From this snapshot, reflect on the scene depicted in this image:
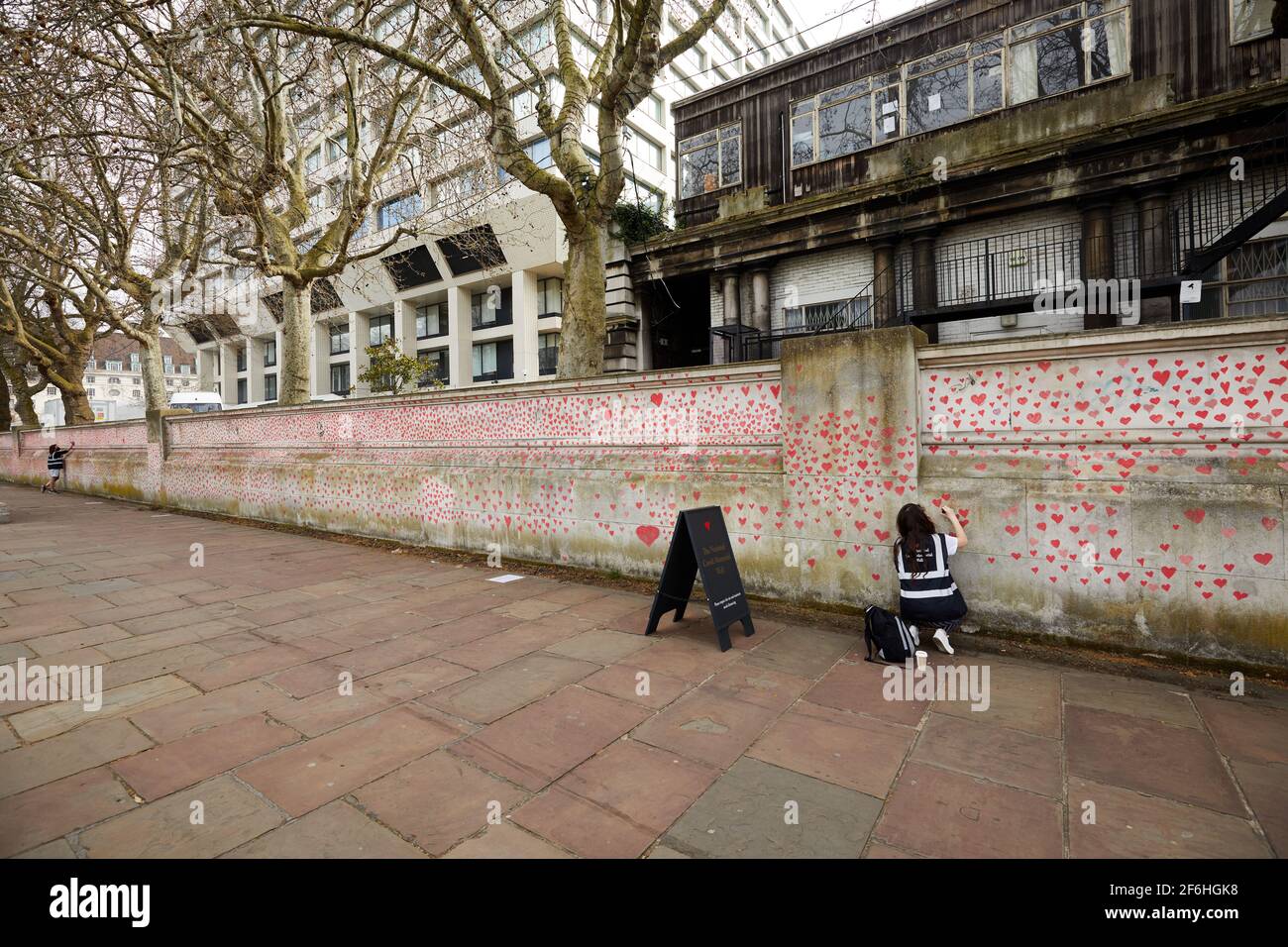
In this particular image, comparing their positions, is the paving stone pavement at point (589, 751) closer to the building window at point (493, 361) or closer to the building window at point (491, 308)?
the building window at point (493, 361)

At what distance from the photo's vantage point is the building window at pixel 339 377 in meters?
41.6

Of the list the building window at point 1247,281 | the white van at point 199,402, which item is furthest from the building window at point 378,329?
the building window at point 1247,281

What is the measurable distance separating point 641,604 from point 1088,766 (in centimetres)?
395

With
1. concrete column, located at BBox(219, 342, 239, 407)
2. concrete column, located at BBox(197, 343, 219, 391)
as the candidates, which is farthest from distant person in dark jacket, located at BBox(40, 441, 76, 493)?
concrete column, located at BBox(197, 343, 219, 391)

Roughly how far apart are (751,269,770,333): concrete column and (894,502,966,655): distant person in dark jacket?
38.6 ft

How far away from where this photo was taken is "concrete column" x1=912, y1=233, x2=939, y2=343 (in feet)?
43.3

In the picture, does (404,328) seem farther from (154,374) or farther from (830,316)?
(830,316)

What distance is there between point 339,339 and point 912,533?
45.0m

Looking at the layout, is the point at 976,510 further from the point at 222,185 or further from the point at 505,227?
the point at 505,227

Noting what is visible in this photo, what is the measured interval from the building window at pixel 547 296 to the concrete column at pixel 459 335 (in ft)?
14.8

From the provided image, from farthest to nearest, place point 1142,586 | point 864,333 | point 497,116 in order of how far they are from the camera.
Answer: point 497,116 → point 864,333 → point 1142,586

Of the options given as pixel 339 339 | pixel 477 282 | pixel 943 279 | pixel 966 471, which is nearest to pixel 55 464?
pixel 477 282
